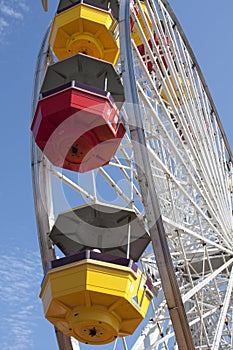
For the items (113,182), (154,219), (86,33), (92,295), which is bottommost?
(92,295)

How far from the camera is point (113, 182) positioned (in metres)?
11.5

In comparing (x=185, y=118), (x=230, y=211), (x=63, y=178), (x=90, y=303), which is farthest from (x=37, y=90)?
(x=230, y=211)

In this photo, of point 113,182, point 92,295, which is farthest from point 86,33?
point 92,295

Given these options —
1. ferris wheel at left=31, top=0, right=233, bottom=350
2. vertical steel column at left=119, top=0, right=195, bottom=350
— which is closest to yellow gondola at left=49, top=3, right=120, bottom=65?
ferris wheel at left=31, top=0, right=233, bottom=350

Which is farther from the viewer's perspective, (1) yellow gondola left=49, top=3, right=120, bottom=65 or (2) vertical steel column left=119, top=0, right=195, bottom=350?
(1) yellow gondola left=49, top=3, right=120, bottom=65

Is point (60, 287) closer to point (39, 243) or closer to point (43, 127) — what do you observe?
point (39, 243)

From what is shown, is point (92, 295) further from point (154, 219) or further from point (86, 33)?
point (86, 33)

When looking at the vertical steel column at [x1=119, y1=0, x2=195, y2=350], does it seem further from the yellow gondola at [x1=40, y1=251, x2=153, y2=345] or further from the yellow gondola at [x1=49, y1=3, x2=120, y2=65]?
the yellow gondola at [x1=49, y1=3, x2=120, y2=65]

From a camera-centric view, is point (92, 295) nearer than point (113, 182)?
Yes

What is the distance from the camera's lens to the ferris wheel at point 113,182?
8.09 metres

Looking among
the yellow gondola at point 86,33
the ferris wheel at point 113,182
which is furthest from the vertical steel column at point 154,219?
the yellow gondola at point 86,33

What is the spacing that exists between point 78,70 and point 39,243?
3.22 meters

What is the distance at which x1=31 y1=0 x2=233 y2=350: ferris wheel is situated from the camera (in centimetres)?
809

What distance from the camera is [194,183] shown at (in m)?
11.8
